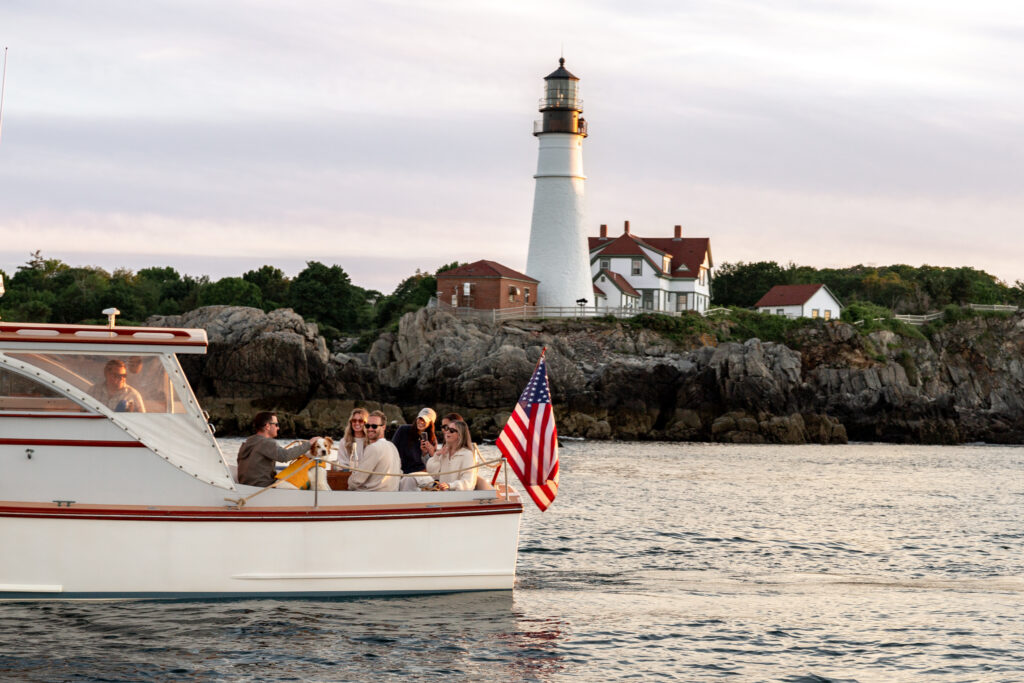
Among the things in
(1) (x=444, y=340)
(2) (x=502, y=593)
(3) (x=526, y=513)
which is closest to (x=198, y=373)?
(1) (x=444, y=340)

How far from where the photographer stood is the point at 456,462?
12102 millimetres

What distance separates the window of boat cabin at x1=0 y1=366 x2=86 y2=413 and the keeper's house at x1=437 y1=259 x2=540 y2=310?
51.4m

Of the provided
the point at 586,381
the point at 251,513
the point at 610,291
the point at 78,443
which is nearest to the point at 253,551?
the point at 251,513

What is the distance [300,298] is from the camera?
254 feet

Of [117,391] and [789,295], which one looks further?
[789,295]

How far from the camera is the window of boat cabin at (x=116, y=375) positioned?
1111 centimetres

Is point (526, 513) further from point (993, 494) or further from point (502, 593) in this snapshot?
point (993, 494)

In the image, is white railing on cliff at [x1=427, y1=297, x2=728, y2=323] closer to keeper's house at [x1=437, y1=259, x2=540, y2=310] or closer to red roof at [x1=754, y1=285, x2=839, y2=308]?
keeper's house at [x1=437, y1=259, x2=540, y2=310]

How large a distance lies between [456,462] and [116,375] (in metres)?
3.65

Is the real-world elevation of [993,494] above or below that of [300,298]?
below

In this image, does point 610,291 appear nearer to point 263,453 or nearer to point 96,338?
point 263,453

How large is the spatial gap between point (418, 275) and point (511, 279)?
31438 mm

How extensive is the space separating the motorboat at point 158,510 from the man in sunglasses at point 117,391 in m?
0.03

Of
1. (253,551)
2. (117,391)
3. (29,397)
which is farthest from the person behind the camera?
(117,391)
